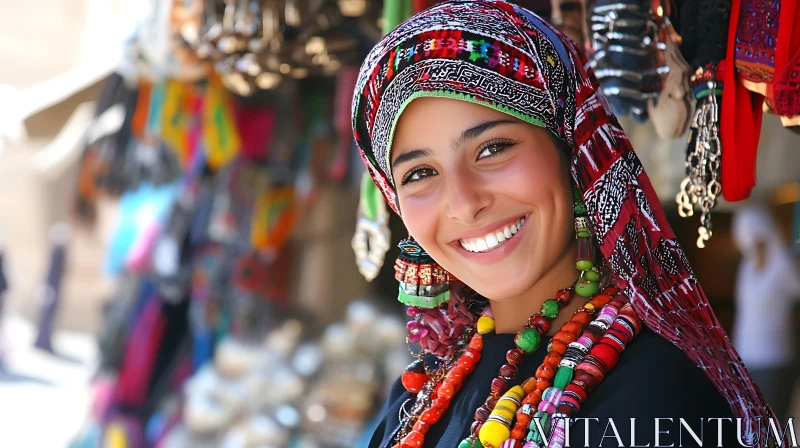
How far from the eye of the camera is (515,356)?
4.63 feet

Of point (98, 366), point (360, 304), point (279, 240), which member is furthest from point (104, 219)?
point (360, 304)

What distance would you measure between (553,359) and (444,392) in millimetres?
268

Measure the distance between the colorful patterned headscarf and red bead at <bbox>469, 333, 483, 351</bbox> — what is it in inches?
14.3

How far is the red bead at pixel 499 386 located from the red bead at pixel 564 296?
17 centimetres

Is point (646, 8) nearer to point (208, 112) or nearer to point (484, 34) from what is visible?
point (484, 34)

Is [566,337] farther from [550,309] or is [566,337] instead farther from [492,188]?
[492,188]

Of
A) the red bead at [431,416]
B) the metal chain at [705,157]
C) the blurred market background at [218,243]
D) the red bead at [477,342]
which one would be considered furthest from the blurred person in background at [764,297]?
the red bead at [431,416]

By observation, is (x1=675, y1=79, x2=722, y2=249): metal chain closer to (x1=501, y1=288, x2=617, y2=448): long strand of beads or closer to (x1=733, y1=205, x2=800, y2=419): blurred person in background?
(x1=501, y1=288, x2=617, y2=448): long strand of beads

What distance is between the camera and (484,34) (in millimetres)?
1354

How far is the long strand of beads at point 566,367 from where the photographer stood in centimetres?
123

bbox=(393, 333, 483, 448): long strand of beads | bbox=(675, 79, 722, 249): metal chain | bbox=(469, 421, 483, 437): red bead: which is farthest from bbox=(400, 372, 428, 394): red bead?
bbox=(675, 79, 722, 249): metal chain

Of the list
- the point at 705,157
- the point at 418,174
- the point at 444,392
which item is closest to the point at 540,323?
the point at 444,392

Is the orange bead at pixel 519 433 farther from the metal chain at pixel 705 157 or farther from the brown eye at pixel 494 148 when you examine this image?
the metal chain at pixel 705 157

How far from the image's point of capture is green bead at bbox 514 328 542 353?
1398mm
